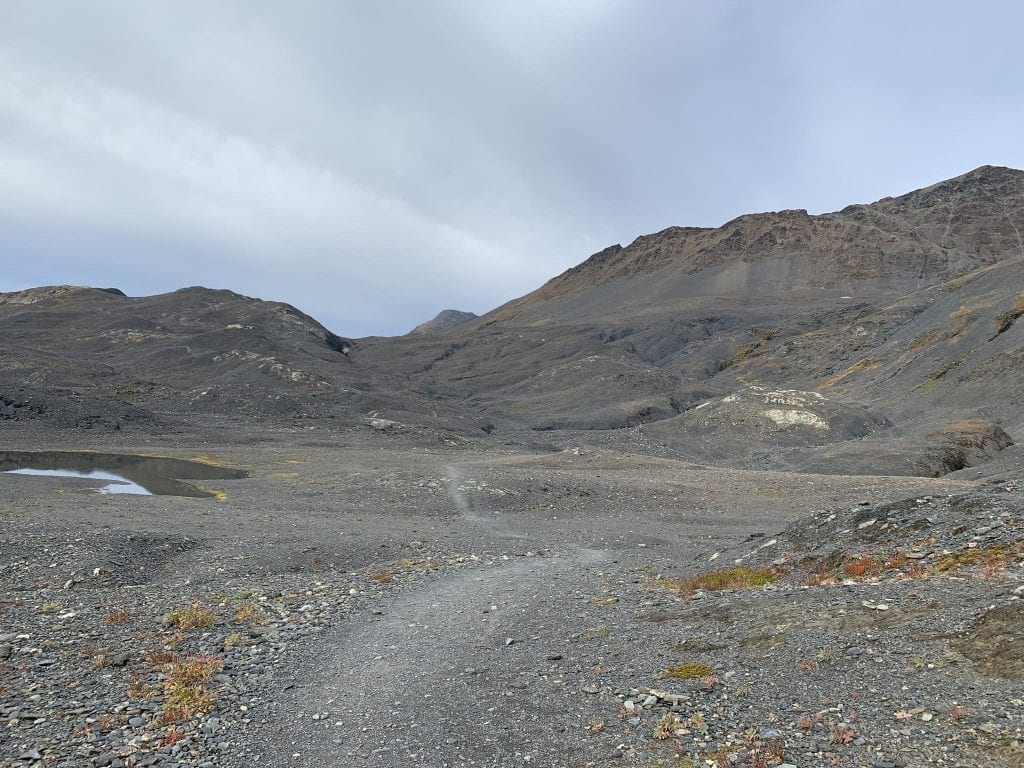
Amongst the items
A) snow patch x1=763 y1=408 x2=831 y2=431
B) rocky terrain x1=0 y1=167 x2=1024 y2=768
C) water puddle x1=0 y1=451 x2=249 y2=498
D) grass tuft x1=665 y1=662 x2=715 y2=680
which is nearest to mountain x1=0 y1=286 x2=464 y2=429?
water puddle x1=0 y1=451 x2=249 y2=498

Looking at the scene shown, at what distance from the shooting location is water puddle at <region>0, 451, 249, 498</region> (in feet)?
135

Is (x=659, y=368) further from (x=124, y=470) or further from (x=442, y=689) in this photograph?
(x=442, y=689)

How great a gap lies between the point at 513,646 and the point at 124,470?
46.1 meters

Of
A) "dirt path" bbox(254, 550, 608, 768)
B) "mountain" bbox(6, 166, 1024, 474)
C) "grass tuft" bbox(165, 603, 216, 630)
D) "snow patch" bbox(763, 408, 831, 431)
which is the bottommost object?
"dirt path" bbox(254, 550, 608, 768)

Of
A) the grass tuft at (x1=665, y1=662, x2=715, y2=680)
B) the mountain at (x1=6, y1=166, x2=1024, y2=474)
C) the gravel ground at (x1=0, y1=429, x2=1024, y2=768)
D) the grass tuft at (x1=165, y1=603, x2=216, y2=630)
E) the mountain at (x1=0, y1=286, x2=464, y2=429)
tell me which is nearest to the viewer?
the gravel ground at (x1=0, y1=429, x2=1024, y2=768)

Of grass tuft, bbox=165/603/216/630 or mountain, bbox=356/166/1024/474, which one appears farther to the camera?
mountain, bbox=356/166/1024/474

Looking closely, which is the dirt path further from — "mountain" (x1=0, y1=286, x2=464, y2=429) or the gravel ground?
"mountain" (x1=0, y1=286, x2=464, y2=429)

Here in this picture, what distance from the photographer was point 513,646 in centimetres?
1258

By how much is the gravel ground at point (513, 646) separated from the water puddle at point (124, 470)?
17334 millimetres

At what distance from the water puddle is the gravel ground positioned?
1733 cm

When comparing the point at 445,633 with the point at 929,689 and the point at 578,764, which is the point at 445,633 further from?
the point at 929,689

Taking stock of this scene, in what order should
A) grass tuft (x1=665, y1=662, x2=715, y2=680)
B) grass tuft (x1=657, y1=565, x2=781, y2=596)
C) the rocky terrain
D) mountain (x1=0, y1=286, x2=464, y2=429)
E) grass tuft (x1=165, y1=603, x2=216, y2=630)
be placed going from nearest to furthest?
the rocky terrain < grass tuft (x1=665, y1=662, x2=715, y2=680) < grass tuft (x1=165, y1=603, x2=216, y2=630) < grass tuft (x1=657, y1=565, x2=781, y2=596) < mountain (x1=0, y1=286, x2=464, y2=429)

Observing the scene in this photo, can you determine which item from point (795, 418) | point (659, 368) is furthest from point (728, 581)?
point (659, 368)

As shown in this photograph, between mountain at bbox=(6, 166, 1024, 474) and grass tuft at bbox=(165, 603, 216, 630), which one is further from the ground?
mountain at bbox=(6, 166, 1024, 474)
